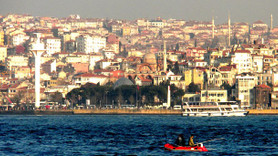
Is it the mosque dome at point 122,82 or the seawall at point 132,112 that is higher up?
the mosque dome at point 122,82

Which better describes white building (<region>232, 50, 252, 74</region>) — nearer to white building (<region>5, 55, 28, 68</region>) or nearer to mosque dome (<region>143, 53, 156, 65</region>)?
mosque dome (<region>143, 53, 156, 65</region>)

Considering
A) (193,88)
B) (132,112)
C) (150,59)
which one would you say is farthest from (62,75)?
(132,112)

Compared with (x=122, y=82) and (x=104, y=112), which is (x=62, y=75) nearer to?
(x=122, y=82)

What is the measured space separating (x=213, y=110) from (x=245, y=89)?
64.6ft

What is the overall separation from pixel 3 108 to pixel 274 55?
217ft

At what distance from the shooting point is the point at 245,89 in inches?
4587

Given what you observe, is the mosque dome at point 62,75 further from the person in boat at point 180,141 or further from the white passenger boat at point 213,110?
the person in boat at point 180,141

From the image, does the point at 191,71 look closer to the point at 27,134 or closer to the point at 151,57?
the point at 151,57

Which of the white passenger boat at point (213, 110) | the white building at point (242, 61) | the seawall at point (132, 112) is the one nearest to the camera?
the white passenger boat at point (213, 110)

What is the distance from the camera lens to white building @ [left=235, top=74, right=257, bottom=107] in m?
115

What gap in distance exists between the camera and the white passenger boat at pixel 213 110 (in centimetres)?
9662

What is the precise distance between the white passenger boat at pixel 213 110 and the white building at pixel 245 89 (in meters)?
16.1

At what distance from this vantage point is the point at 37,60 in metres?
121

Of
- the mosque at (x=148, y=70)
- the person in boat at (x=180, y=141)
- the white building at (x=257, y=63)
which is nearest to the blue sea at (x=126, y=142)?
the person in boat at (x=180, y=141)
